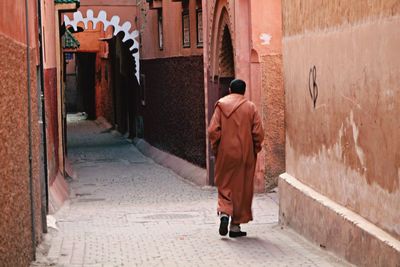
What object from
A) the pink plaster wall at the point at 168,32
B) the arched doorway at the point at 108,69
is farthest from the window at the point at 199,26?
the arched doorway at the point at 108,69

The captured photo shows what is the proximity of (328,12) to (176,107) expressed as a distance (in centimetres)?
1341

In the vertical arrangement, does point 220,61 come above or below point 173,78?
above

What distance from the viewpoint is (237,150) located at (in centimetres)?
1155

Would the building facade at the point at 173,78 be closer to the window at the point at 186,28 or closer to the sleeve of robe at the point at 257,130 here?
the window at the point at 186,28

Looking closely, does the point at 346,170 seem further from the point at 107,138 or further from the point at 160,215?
the point at 107,138

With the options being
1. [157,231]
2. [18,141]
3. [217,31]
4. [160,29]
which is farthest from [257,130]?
[160,29]

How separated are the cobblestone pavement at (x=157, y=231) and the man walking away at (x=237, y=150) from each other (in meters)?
0.43

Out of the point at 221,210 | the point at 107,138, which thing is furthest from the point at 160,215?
the point at 107,138

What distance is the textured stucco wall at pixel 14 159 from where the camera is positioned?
7.05 metres

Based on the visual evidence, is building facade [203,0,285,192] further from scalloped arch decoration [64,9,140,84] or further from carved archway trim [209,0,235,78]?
scalloped arch decoration [64,9,140,84]

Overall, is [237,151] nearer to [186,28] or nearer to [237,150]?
[237,150]

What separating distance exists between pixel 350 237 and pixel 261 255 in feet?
4.53

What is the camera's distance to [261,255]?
33.2 feet

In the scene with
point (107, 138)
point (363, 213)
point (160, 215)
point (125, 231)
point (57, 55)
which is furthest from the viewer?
point (107, 138)
